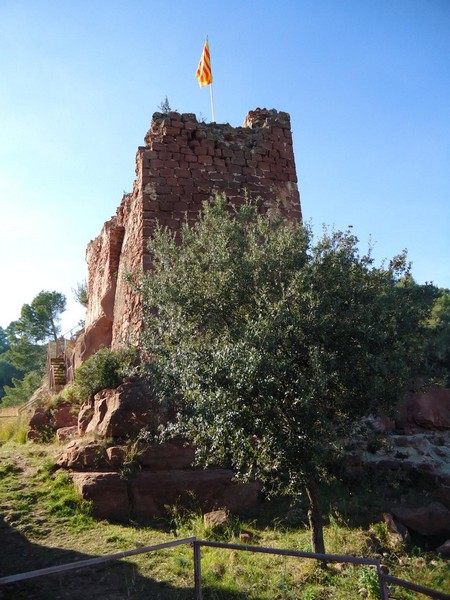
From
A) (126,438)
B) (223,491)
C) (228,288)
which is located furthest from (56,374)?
(228,288)

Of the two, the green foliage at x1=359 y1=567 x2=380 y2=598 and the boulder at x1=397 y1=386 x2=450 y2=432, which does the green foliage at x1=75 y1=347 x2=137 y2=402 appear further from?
the boulder at x1=397 y1=386 x2=450 y2=432

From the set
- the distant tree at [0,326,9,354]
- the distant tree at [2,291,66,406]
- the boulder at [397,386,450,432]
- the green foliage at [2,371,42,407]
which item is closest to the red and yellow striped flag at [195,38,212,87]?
the boulder at [397,386,450,432]

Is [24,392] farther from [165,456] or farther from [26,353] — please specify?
[165,456]

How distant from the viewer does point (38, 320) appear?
37.8 m

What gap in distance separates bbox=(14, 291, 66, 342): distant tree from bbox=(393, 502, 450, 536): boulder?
34350 millimetres

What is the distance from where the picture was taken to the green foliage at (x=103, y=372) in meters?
8.91

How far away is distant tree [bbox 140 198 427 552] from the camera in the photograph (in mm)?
5395

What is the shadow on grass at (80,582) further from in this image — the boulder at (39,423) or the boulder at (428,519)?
the boulder at (39,423)

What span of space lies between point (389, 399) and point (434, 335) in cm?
141

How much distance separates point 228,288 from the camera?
21.2 feet

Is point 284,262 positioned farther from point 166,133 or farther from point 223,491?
point 166,133

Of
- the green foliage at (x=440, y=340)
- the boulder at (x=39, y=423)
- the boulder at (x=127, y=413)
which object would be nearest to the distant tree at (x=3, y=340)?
the green foliage at (x=440, y=340)

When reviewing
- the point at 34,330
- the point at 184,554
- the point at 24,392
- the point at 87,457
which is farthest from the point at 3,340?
the point at 184,554

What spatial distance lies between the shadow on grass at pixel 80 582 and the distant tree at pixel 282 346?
1.42 metres
